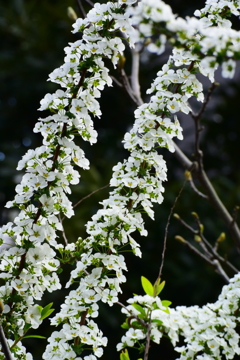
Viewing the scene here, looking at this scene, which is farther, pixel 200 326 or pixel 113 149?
pixel 113 149

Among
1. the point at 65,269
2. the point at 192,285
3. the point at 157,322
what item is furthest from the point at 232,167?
the point at 157,322

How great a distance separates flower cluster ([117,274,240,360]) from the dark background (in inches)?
105

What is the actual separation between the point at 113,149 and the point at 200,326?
3.95 meters

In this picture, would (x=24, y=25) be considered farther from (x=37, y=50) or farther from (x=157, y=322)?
(x=157, y=322)

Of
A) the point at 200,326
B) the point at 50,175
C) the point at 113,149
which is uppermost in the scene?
the point at 113,149

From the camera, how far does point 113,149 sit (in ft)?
17.3

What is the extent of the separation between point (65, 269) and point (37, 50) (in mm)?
2572

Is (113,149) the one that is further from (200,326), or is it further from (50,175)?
(50,175)

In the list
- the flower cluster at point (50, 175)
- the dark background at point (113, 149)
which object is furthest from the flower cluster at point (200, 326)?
the dark background at point (113, 149)

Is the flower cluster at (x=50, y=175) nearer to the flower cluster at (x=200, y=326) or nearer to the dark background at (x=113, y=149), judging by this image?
the flower cluster at (x=200, y=326)

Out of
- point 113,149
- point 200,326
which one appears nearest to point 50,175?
point 200,326

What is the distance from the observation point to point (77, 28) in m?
1.14

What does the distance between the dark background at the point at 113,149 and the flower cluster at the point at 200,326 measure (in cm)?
267

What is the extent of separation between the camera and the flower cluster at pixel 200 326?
1.34m
